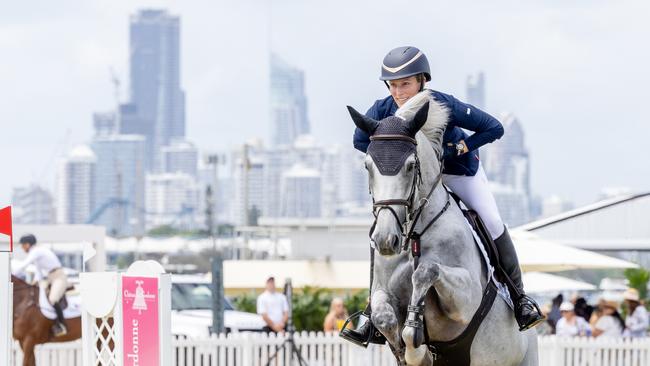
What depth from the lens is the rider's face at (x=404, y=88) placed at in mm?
7031

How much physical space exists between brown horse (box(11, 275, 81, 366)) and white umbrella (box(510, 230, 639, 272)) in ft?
20.6

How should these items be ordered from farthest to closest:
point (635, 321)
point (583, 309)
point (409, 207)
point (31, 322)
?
point (583, 309)
point (635, 321)
point (31, 322)
point (409, 207)

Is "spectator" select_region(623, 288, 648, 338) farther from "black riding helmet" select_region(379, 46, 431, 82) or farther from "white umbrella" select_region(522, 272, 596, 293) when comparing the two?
"black riding helmet" select_region(379, 46, 431, 82)

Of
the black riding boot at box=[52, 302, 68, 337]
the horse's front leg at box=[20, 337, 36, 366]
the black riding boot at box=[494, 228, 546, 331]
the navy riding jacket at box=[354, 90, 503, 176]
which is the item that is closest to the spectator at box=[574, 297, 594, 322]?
the black riding boot at box=[52, 302, 68, 337]

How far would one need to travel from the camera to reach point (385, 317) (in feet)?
21.0

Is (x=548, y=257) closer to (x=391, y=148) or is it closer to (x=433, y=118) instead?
(x=433, y=118)

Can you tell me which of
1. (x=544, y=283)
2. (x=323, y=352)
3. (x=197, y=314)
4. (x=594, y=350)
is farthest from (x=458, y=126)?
(x=544, y=283)

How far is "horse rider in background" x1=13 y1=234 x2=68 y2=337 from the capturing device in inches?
658

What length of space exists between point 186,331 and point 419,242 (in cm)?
1255

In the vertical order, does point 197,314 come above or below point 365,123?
below

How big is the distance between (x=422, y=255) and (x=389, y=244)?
1.86 feet

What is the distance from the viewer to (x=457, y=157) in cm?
726

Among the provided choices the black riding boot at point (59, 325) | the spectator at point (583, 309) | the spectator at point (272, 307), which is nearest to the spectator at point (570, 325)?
the spectator at point (583, 309)

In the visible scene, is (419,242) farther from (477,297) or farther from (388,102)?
(388,102)
